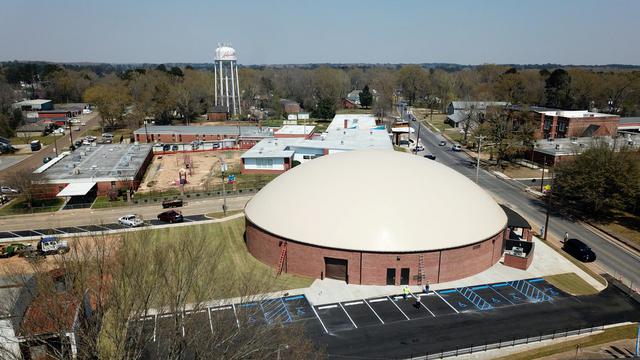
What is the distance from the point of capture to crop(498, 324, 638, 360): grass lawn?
24.4 meters

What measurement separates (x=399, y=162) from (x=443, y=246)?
30.0 ft

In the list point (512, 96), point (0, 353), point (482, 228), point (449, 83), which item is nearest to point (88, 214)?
point (0, 353)

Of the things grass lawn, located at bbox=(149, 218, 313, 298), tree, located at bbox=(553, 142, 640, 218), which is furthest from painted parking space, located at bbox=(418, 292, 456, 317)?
tree, located at bbox=(553, 142, 640, 218)

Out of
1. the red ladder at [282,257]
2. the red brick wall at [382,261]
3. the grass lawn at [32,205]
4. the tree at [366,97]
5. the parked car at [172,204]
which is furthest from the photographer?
the tree at [366,97]

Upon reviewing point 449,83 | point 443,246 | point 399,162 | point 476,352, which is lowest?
point 476,352

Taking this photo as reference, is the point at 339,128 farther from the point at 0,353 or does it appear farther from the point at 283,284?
the point at 0,353

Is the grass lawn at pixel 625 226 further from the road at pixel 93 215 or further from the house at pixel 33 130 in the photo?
the house at pixel 33 130

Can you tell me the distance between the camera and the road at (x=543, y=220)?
117 feet

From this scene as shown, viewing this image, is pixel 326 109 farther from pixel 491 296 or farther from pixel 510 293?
pixel 491 296

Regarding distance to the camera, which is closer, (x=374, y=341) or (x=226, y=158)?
(x=374, y=341)

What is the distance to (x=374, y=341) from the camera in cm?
2542

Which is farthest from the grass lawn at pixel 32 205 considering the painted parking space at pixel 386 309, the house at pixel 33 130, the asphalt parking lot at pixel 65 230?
the house at pixel 33 130

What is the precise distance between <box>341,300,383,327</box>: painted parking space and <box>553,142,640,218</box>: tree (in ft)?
102

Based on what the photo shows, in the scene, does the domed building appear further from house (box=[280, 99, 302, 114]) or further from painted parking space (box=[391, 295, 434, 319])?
house (box=[280, 99, 302, 114])
